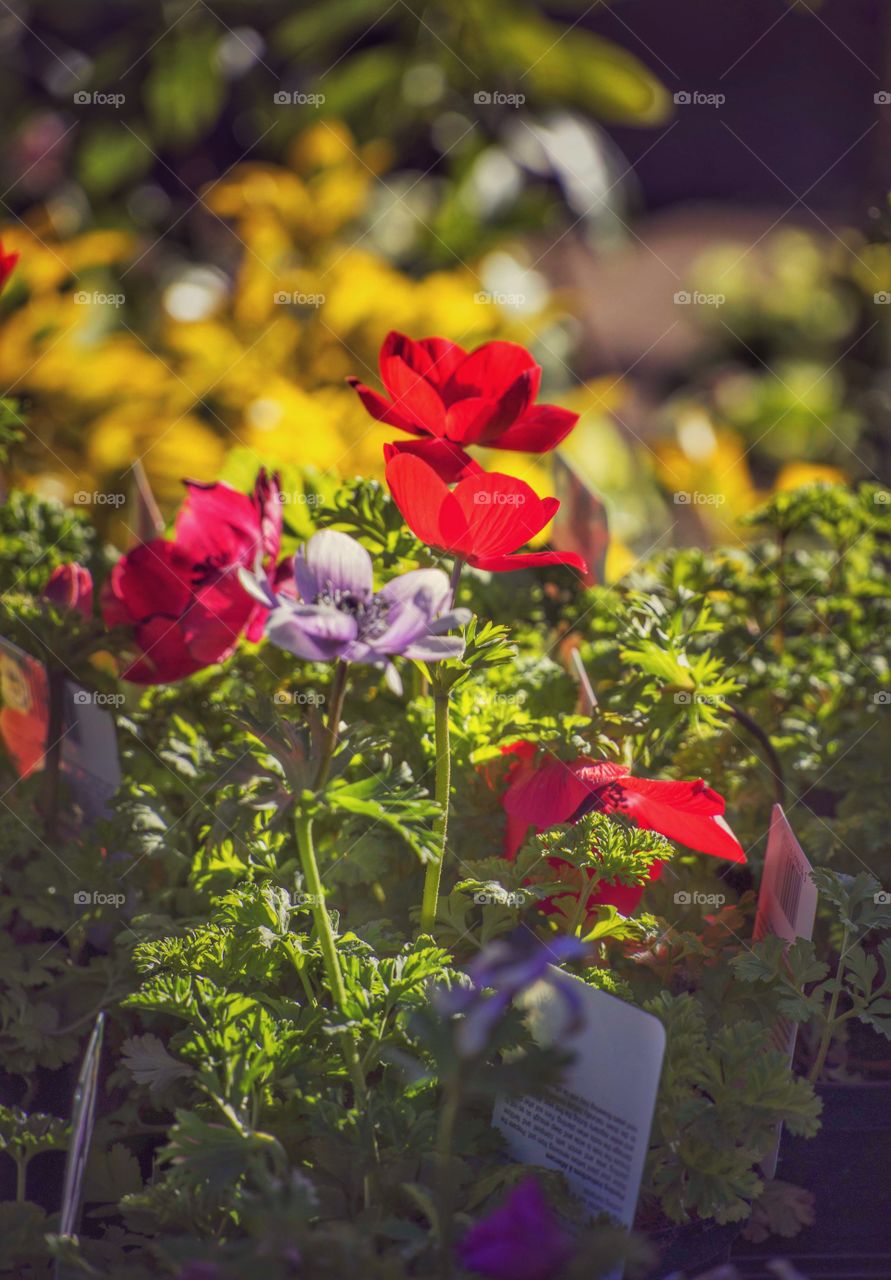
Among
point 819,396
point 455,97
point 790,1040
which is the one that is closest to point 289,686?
point 790,1040

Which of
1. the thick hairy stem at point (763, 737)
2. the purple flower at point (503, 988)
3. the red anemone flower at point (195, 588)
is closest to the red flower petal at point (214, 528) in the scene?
the red anemone flower at point (195, 588)

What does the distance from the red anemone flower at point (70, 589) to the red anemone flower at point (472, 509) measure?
36 cm

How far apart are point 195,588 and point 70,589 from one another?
0.14 meters

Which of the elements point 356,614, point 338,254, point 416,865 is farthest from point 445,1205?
point 338,254

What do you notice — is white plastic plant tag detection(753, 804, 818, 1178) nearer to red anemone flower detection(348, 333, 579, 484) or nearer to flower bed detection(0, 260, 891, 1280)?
flower bed detection(0, 260, 891, 1280)

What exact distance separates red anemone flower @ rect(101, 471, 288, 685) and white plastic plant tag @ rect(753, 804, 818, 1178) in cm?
36

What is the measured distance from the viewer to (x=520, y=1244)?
15.6 inches

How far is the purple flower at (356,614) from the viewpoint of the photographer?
21.0 inches

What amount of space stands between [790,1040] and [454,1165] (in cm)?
22

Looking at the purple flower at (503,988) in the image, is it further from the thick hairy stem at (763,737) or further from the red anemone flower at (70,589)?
the red anemone flower at (70,589)

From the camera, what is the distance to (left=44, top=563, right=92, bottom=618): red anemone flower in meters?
0.93

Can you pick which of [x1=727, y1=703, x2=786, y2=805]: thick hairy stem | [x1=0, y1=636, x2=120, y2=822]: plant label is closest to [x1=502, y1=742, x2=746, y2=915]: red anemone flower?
[x1=727, y1=703, x2=786, y2=805]: thick hairy stem

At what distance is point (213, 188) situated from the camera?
1.97 meters

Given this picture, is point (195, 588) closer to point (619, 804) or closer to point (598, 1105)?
point (619, 804)
